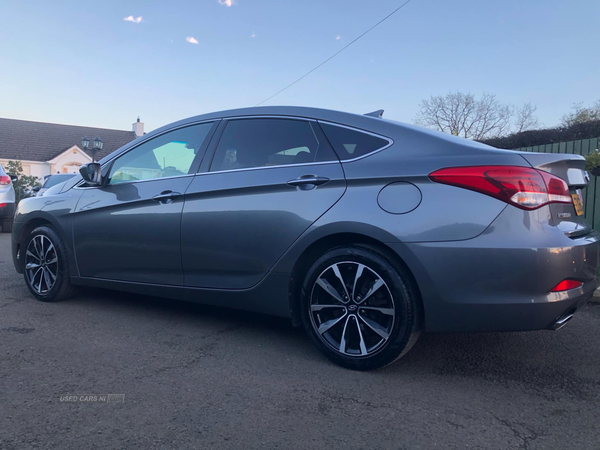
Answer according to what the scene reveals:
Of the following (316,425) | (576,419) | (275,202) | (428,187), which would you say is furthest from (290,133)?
(576,419)

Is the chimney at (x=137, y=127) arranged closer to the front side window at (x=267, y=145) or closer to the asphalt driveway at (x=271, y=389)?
the asphalt driveway at (x=271, y=389)

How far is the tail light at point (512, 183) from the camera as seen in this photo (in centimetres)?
250

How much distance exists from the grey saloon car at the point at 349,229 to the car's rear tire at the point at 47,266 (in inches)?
15.1

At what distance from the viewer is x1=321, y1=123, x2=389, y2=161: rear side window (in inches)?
116

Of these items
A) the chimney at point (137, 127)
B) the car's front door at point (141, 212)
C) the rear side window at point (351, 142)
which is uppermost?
the chimney at point (137, 127)

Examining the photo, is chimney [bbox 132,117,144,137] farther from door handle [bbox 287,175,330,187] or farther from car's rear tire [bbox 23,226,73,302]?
door handle [bbox 287,175,330,187]

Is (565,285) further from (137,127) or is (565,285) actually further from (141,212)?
(137,127)

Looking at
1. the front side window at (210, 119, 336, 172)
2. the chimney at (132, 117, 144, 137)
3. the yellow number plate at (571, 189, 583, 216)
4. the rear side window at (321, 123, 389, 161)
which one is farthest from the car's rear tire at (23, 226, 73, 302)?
the chimney at (132, 117, 144, 137)

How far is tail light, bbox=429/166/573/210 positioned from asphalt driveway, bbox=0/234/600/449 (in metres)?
1.02

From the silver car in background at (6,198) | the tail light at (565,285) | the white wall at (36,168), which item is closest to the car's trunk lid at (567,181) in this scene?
the tail light at (565,285)

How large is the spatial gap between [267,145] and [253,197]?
0.41 m

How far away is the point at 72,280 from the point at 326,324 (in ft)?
8.25

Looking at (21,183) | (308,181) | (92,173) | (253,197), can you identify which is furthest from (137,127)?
(308,181)

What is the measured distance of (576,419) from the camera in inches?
91.0
